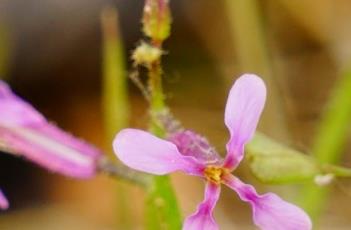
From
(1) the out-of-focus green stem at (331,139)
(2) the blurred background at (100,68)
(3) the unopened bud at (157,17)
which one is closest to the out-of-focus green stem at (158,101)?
(3) the unopened bud at (157,17)

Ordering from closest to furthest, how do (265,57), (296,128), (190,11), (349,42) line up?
(265,57), (296,128), (349,42), (190,11)

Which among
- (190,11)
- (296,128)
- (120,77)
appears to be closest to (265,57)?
(120,77)

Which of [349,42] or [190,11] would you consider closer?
[349,42]

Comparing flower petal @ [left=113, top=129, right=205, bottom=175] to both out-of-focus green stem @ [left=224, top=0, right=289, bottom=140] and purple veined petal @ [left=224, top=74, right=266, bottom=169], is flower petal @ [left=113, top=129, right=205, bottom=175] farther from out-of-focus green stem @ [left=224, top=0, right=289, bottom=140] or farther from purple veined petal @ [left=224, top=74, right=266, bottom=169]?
out-of-focus green stem @ [left=224, top=0, right=289, bottom=140]

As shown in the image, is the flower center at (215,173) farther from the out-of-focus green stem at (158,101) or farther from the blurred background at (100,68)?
the blurred background at (100,68)

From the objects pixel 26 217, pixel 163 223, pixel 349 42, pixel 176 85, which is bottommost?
pixel 26 217

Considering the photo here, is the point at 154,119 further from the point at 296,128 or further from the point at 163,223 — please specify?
the point at 296,128
